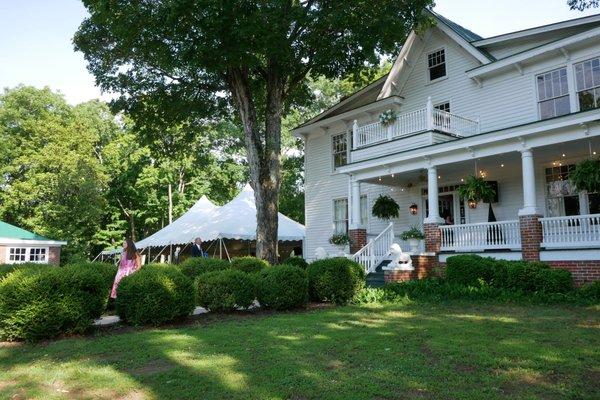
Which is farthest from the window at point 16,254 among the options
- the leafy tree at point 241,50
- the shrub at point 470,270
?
the shrub at point 470,270

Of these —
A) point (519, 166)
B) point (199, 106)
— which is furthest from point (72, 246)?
point (519, 166)

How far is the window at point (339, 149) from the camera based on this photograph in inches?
814

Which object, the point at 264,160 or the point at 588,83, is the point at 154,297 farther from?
the point at 588,83

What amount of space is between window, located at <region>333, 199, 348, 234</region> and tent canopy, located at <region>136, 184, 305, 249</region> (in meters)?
3.18

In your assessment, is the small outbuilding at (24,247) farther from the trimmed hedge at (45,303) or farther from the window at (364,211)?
the trimmed hedge at (45,303)

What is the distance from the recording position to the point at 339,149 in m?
21.0

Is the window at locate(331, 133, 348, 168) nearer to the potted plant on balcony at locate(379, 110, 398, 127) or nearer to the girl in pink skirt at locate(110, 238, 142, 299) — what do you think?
the potted plant on balcony at locate(379, 110, 398, 127)

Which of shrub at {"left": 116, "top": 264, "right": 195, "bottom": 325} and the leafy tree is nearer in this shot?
shrub at {"left": 116, "top": 264, "right": 195, "bottom": 325}

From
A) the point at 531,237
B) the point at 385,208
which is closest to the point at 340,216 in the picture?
the point at 385,208

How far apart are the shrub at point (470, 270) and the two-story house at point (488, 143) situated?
4.36 feet

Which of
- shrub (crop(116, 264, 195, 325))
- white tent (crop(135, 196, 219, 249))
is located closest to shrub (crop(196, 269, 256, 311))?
shrub (crop(116, 264, 195, 325))

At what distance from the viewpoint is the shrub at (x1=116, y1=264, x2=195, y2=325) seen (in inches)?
336

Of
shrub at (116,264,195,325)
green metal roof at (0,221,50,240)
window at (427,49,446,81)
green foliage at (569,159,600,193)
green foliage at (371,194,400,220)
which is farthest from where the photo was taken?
green metal roof at (0,221,50,240)

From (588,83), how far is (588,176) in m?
3.79
